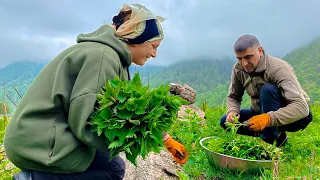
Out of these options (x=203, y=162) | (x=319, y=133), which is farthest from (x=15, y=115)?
(x=319, y=133)

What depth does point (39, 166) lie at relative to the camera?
1955mm

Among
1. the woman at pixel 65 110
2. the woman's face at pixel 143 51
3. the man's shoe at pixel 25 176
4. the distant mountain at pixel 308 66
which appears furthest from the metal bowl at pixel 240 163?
the distant mountain at pixel 308 66

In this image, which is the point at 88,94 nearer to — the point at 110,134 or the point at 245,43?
the point at 110,134

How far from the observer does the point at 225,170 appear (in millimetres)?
3051

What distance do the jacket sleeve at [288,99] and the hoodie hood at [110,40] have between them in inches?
74.7

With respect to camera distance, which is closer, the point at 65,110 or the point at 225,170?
the point at 65,110

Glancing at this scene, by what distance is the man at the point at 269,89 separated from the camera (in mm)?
3322

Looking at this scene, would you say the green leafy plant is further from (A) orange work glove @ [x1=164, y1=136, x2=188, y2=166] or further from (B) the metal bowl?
(A) orange work glove @ [x1=164, y1=136, x2=188, y2=166]

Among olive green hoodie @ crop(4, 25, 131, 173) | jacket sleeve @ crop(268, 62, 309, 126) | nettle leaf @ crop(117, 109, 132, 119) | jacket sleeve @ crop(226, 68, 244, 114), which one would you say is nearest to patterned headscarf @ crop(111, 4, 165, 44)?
olive green hoodie @ crop(4, 25, 131, 173)

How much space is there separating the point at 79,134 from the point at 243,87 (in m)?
2.77

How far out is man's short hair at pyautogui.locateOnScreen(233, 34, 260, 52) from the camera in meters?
3.53

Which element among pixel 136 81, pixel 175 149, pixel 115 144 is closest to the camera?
pixel 115 144

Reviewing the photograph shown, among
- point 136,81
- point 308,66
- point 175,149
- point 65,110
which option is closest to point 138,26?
point 136,81

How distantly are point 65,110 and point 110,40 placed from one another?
1.70 ft
